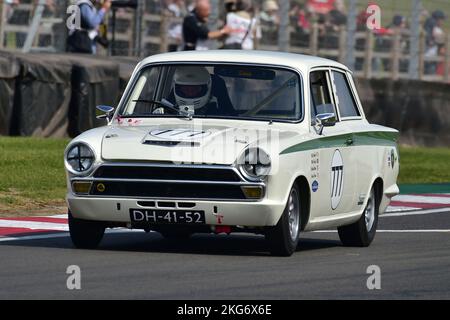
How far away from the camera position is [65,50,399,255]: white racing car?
10055 mm

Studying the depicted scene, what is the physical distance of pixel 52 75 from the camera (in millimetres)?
19781

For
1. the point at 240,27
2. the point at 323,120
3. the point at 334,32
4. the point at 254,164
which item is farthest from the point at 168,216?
the point at 334,32

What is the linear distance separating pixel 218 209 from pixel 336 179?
1.47 m

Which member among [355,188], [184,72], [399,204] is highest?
[184,72]

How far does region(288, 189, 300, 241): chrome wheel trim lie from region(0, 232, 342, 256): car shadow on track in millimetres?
275

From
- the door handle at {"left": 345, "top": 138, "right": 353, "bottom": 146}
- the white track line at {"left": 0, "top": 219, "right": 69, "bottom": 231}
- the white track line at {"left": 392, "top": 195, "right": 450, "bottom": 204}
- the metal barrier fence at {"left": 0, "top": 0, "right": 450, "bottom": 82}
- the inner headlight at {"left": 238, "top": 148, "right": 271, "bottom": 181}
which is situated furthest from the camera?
the metal barrier fence at {"left": 0, "top": 0, "right": 450, "bottom": 82}

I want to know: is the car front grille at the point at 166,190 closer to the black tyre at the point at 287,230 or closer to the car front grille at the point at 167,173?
the car front grille at the point at 167,173

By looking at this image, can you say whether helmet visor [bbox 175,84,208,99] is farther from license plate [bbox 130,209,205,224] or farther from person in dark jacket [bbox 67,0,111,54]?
person in dark jacket [bbox 67,0,111,54]

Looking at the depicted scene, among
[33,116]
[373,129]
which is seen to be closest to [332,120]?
[373,129]

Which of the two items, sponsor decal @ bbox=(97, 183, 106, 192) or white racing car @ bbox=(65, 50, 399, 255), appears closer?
white racing car @ bbox=(65, 50, 399, 255)

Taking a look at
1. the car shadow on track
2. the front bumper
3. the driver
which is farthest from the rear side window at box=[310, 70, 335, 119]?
the front bumper

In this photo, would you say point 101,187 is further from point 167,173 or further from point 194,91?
point 194,91
